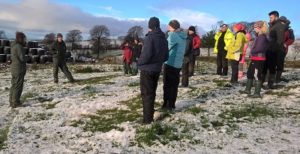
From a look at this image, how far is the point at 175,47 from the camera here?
11000mm

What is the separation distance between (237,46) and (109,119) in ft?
21.6

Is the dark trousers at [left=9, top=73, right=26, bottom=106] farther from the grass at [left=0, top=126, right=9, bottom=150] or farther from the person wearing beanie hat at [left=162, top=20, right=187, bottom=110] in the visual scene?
the person wearing beanie hat at [left=162, top=20, right=187, bottom=110]

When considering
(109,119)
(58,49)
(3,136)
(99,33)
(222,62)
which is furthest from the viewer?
(99,33)

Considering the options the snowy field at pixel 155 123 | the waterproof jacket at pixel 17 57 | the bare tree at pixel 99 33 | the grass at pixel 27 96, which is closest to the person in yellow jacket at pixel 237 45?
the snowy field at pixel 155 123

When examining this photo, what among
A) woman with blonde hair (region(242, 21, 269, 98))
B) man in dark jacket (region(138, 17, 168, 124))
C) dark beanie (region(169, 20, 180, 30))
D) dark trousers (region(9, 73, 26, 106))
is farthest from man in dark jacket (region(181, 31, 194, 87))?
dark trousers (region(9, 73, 26, 106))

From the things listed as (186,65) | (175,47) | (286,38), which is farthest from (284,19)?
(175,47)

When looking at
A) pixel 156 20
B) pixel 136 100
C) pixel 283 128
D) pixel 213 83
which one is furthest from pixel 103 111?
pixel 213 83

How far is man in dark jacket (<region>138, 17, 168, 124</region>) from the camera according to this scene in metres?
9.55

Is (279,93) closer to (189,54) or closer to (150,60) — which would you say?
(189,54)

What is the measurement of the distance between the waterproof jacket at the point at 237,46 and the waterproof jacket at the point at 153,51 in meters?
5.98

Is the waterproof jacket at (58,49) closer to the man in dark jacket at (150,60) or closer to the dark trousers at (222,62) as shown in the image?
the dark trousers at (222,62)

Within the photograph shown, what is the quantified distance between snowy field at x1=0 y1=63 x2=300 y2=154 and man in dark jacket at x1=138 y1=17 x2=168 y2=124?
0.51 m

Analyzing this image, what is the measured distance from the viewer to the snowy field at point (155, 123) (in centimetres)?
843

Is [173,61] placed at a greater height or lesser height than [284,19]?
lesser
